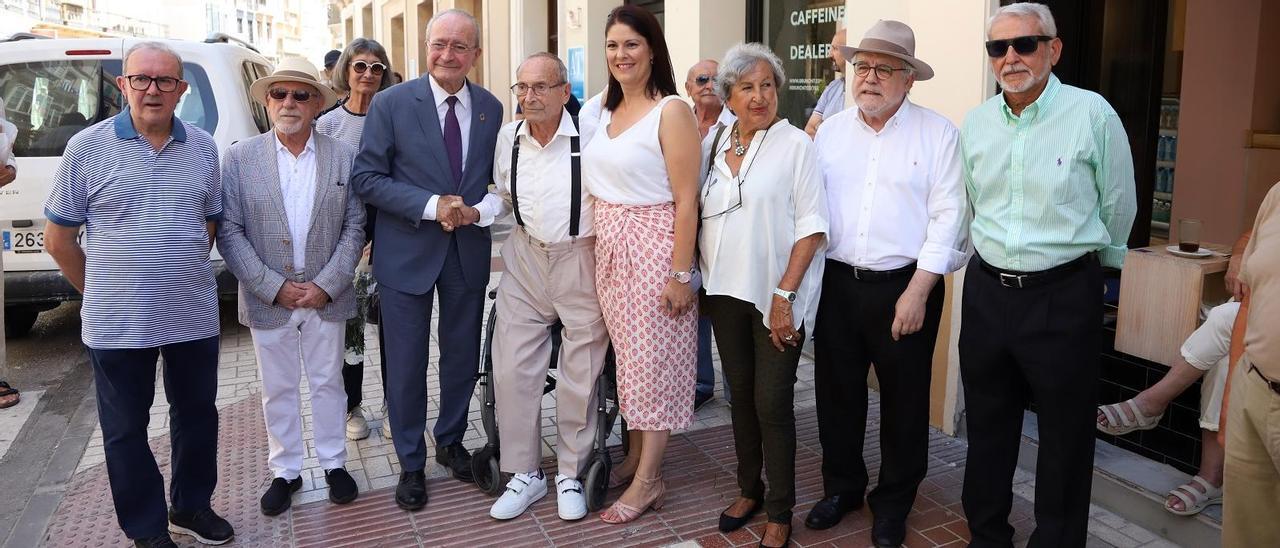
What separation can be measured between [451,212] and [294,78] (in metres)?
0.77

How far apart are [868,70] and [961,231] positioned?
62cm

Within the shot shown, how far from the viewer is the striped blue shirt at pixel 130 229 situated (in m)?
3.21

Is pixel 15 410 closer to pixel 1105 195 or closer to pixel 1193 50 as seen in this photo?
pixel 1105 195

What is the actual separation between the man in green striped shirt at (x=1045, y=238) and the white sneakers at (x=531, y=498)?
1.56 metres

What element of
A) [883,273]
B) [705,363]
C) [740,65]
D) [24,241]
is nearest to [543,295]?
[740,65]

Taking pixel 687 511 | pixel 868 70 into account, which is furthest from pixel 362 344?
pixel 868 70

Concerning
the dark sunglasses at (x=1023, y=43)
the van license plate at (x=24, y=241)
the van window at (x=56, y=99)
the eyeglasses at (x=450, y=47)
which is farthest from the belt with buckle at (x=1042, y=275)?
the van license plate at (x=24, y=241)

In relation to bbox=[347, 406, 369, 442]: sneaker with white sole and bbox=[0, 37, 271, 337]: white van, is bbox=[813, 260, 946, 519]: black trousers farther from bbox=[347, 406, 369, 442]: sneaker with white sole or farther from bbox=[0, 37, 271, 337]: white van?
bbox=[0, 37, 271, 337]: white van

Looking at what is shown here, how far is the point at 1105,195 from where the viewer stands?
303cm

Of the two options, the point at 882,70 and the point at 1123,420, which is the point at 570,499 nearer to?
the point at 882,70

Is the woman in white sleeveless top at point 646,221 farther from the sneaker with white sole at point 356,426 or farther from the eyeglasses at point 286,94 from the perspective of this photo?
the sneaker with white sole at point 356,426

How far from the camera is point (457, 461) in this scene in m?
4.20

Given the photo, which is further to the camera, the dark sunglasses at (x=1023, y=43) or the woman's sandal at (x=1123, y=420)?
the woman's sandal at (x=1123, y=420)

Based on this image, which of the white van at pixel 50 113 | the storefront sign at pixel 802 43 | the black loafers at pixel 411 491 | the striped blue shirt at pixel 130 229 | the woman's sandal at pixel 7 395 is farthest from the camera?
the storefront sign at pixel 802 43
